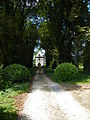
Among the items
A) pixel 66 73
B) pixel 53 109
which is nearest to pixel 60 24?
pixel 66 73

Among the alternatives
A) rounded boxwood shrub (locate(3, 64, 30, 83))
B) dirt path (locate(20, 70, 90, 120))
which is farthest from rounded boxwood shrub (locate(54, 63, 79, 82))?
dirt path (locate(20, 70, 90, 120))

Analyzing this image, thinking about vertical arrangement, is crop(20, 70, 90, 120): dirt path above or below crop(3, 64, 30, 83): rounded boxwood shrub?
below

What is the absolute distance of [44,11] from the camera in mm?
35125

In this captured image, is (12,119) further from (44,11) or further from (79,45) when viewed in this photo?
(44,11)

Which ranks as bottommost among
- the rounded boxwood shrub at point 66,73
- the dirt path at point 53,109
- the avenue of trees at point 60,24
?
the dirt path at point 53,109

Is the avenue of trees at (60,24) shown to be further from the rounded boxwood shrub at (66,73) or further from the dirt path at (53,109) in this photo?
the dirt path at (53,109)

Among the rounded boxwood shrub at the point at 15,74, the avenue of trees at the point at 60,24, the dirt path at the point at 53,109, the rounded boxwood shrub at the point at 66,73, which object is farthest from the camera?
the avenue of trees at the point at 60,24

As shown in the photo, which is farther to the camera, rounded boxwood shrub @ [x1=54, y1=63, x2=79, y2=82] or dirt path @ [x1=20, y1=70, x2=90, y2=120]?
rounded boxwood shrub @ [x1=54, y1=63, x2=79, y2=82]

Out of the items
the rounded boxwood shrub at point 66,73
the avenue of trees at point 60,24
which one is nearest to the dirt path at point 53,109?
the rounded boxwood shrub at point 66,73

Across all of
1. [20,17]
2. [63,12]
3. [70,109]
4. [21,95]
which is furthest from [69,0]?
[70,109]

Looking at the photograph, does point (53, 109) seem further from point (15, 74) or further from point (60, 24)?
point (60, 24)

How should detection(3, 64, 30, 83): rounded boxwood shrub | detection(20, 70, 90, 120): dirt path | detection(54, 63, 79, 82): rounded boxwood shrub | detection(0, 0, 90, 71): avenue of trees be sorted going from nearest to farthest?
detection(20, 70, 90, 120): dirt path → detection(3, 64, 30, 83): rounded boxwood shrub → detection(54, 63, 79, 82): rounded boxwood shrub → detection(0, 0, 90, 71): avenue of trees

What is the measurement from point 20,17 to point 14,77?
42.2 feet

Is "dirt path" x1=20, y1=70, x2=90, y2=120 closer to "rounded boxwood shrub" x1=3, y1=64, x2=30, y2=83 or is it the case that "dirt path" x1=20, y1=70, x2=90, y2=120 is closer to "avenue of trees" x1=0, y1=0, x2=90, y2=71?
"rounded boxwood shrub" x1=3, y1=64, x2=30, y2=83
